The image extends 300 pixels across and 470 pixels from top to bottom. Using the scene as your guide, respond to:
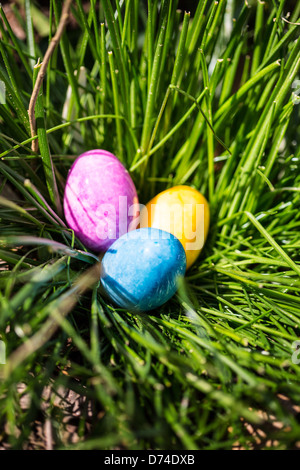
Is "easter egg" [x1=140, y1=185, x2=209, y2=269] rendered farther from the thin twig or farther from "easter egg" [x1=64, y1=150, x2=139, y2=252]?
the thin twig

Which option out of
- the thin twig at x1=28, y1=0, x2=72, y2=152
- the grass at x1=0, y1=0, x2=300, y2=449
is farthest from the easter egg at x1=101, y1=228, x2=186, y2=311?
the thin twig at x1=28, y1=0, x2=72, y2=152

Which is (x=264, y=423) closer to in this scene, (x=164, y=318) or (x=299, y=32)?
(x=164, y=318)

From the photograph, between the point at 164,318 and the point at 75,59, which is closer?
the point at 164,318

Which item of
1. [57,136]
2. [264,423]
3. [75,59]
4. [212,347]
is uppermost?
[75,59]

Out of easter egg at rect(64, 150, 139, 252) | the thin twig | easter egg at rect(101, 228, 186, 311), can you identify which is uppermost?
the thin twig

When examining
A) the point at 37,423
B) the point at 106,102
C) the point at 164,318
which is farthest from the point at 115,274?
the point at 106,102

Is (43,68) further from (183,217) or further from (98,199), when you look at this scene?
(183,217)

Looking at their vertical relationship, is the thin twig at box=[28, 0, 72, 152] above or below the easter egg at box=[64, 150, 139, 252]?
above
